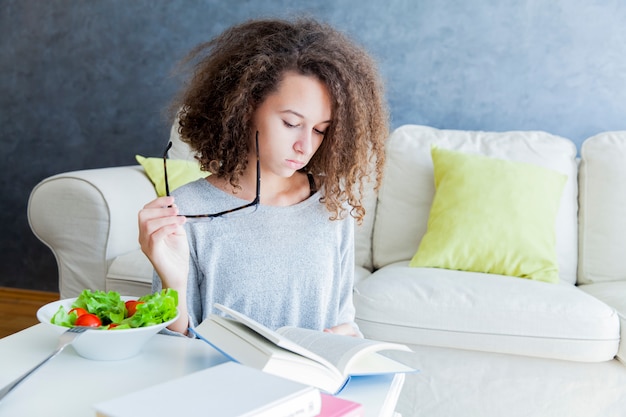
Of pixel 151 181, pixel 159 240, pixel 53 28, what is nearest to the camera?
pixel 159 240

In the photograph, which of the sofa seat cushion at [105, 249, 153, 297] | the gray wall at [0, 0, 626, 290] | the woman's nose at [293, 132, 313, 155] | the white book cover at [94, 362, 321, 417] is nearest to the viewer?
the white book cover at [94, 362, 321, 417]

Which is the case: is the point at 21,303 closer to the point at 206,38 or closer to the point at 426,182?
the point at 206,38

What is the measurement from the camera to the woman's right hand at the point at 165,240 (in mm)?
1074

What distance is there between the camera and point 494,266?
2.20 m

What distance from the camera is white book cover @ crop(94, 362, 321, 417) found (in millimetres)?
721

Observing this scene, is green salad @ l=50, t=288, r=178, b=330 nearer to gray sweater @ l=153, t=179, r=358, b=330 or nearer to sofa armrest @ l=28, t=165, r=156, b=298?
gray sweater @ l=153, t=179, r=358, b=330

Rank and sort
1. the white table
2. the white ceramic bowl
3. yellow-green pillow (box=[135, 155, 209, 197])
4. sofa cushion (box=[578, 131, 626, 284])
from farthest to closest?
yellow-green pillow (box=[135, 155, 209, 197]) → sofa cushion (box=[578, 131, 626, 284]) → the white ceramic bowl → the white table

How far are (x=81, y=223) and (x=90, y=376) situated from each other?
4.57ft

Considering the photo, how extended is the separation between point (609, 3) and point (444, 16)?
624 mm

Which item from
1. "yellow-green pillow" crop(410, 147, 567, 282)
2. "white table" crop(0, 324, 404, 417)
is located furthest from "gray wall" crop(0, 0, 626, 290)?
"white table" crop(0, 324, 404, 417)

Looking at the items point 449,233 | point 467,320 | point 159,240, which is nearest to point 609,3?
point 449,233

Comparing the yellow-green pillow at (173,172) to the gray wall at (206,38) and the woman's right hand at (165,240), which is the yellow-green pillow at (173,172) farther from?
the woman's right hand at (165,240)

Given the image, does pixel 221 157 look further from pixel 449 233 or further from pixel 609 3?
pixel 609 3

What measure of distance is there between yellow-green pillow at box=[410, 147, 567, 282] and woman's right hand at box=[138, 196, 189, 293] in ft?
4.02
